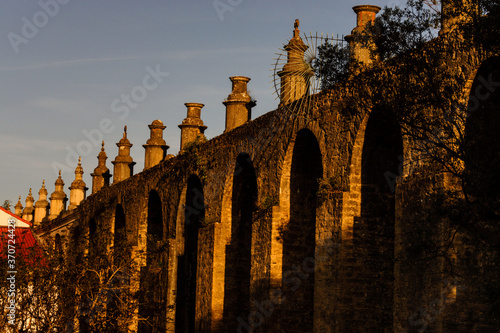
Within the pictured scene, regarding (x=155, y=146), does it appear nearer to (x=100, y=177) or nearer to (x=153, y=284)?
(x=153, y=284)

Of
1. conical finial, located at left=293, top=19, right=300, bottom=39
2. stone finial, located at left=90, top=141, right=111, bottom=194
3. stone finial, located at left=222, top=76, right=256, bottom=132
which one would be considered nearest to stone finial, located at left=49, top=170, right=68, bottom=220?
stone finial, located at left=90, top=141, right=111, bottom=194

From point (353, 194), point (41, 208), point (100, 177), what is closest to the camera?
point (353, 194)

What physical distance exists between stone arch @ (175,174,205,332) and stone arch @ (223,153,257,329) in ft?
8.18

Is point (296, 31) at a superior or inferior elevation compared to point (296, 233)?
superior

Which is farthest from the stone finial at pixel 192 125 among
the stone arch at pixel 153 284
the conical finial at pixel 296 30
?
the conical finial at pixel 296 30

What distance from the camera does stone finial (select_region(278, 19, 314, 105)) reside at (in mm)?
16766

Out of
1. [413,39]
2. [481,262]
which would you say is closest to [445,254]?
[481,262]

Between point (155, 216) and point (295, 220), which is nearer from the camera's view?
point (295, 220)

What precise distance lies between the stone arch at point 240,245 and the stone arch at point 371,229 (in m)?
5.18

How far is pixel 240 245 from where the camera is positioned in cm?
2164

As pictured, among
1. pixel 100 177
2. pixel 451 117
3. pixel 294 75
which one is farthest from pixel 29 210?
pixel 451 117

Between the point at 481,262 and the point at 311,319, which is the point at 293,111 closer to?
the point at 311,319

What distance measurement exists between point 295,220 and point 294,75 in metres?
3.17

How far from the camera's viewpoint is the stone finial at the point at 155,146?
92.3 ft
